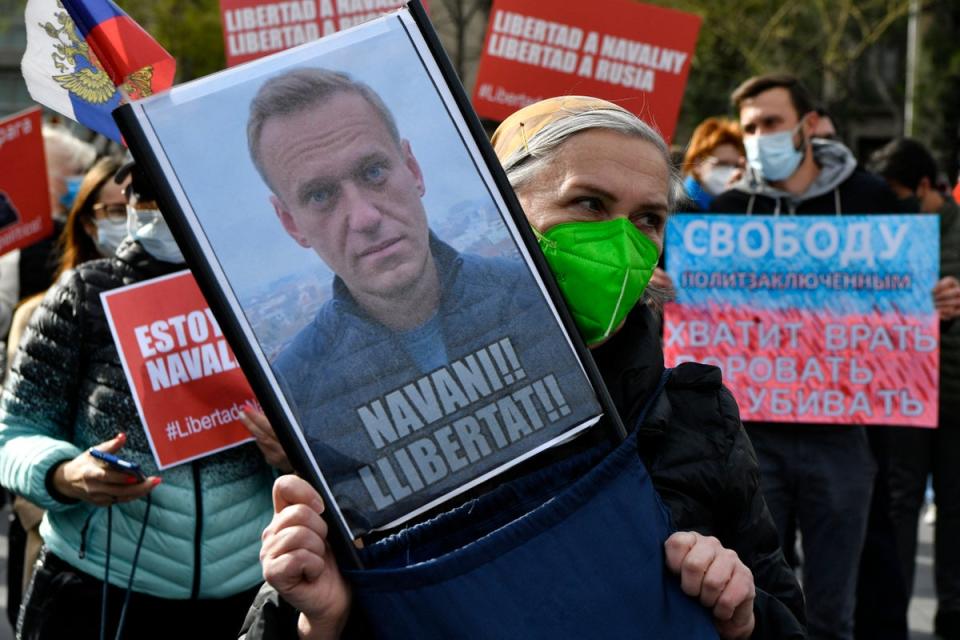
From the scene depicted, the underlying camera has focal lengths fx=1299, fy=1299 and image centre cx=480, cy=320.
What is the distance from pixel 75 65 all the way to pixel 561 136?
0.65 metres

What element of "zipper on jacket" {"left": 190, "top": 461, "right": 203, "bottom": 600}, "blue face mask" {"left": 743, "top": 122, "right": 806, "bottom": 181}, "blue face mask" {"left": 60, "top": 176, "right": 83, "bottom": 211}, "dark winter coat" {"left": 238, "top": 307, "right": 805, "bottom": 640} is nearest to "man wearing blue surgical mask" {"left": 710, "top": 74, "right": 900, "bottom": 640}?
"blue face mask" {"left": 743, "top": 122, "right": 806, "bottom": 181}

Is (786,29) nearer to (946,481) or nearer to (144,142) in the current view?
(946,481)

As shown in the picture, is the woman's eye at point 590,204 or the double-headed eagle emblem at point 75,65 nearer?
the double-headed eagle emblem at point 75,65

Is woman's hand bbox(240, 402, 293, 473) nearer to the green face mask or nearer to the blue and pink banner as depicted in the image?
the green face mask

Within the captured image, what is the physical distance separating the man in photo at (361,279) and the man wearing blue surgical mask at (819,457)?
3.19 metres

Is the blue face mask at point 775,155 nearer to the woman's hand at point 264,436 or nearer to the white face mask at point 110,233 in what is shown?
the white face mask at point 110,233

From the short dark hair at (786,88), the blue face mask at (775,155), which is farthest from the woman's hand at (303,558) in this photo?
the short dark hair at (786,88)

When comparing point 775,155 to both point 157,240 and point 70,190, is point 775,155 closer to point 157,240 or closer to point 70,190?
point 157,240

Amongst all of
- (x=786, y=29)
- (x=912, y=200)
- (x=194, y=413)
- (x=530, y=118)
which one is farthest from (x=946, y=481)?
(x=786, y=29)

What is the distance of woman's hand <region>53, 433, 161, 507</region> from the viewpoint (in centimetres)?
271

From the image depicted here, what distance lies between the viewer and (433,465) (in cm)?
143

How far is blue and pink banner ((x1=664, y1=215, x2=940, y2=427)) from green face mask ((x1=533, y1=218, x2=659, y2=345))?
2764mm

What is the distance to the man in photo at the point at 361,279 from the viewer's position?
140 centimetres

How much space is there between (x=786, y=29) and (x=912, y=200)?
1773 cm
